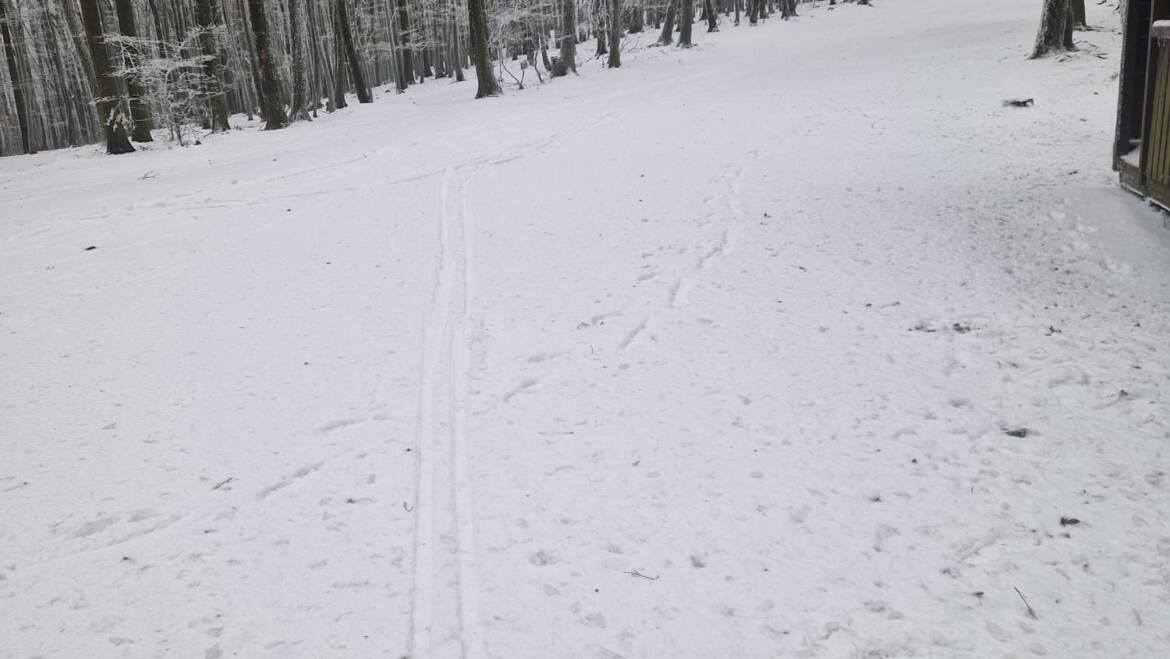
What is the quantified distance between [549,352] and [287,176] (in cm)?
877

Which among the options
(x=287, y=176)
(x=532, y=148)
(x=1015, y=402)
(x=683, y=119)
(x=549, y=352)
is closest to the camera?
(x=1015, y=402)

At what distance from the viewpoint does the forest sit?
1744cm

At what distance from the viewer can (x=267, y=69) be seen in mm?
19047

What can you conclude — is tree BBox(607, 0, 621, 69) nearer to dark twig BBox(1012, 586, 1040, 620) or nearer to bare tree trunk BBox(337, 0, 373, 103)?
Result: bare tree trunk BBox(337, 0, 373, 103)

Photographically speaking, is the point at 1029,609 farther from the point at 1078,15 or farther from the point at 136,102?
the point at 136,102

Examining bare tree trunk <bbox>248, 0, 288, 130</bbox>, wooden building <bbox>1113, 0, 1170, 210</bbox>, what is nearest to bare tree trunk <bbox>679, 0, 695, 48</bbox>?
bare tree trunk <bbox>248, 0, 288, 130</bbox>

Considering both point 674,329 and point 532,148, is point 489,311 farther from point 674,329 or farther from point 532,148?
point 532,148

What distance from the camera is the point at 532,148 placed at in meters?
12.9

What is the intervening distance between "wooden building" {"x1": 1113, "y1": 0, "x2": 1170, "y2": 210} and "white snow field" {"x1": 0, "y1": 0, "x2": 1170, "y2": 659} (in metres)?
0.31

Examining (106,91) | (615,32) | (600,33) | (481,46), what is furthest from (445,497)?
(600,33)

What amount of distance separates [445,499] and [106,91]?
61.0 ft

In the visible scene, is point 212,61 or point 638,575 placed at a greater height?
point 212,61

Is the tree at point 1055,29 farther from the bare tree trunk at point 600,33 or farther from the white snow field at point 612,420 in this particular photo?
the bare tree trunk at point 600,33

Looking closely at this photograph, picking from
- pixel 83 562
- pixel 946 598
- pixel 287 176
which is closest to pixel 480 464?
pixel 83 562
